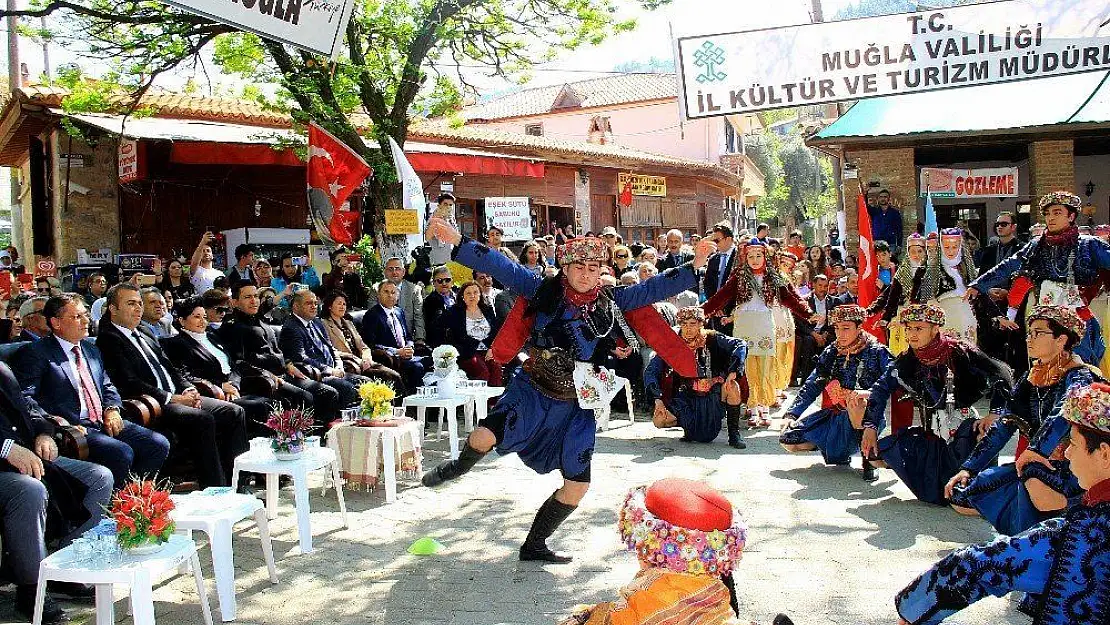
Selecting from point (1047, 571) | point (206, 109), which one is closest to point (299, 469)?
point (1047, 571)

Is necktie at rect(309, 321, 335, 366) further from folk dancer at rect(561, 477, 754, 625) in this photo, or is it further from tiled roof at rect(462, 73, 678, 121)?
tiled roof at rect(462, 73, 678, 121)

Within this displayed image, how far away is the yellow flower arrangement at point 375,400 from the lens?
Result: 23.1 feet

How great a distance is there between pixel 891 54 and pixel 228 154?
8799 millimetres

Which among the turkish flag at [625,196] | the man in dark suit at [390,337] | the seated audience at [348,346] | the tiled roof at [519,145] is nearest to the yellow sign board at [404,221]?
the seated audience at [348,346]

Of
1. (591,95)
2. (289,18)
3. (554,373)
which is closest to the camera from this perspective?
(289,18)

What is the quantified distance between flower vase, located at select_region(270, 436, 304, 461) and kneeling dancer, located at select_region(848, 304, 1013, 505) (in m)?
3.76

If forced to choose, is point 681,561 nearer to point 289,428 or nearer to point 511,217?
point 289,428

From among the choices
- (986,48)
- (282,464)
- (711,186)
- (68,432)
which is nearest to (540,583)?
(282,464)

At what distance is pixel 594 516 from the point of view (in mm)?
6391

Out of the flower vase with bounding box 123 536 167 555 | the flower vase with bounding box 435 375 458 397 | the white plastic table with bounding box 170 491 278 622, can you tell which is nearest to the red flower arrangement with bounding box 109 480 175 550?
the flower vase with bounding box 123 536 167 555

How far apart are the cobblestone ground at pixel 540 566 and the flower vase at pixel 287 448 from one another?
54 cm

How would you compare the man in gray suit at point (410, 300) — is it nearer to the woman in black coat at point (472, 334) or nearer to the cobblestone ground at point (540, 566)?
the woman in black coat at point (472, 334)

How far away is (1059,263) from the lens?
8336mm

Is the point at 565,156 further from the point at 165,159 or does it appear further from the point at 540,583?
the point at 540,583
